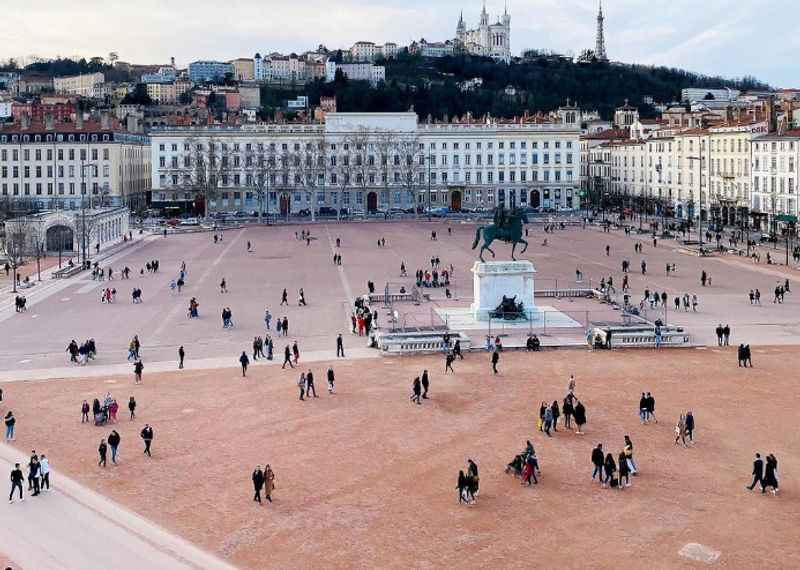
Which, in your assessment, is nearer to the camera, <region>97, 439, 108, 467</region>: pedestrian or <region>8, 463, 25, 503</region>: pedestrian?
<region>8, 463, 25, 503</region>: pedestrian

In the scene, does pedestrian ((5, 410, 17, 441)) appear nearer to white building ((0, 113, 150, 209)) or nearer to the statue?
the statue

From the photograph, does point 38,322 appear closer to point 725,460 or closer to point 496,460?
point 496,460

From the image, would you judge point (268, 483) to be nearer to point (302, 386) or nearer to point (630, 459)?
point (630, 459)

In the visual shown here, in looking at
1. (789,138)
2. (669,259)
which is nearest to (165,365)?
(669,259)

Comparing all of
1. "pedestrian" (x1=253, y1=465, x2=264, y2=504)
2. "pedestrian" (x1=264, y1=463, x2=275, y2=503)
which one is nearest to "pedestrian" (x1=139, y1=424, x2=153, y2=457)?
"pedestrian" (x1=253, y1=465, x2=264, y2=504)

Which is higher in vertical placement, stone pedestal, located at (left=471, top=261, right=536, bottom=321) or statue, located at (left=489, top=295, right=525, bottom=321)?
stone pedestal, located at (left=471, top=261, right=536, bottom=321)

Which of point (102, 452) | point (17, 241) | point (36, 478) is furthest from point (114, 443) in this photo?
point (17, 241)

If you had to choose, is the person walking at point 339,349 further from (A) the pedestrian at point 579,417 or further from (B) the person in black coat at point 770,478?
(B) the person in black coat at point 770,478
